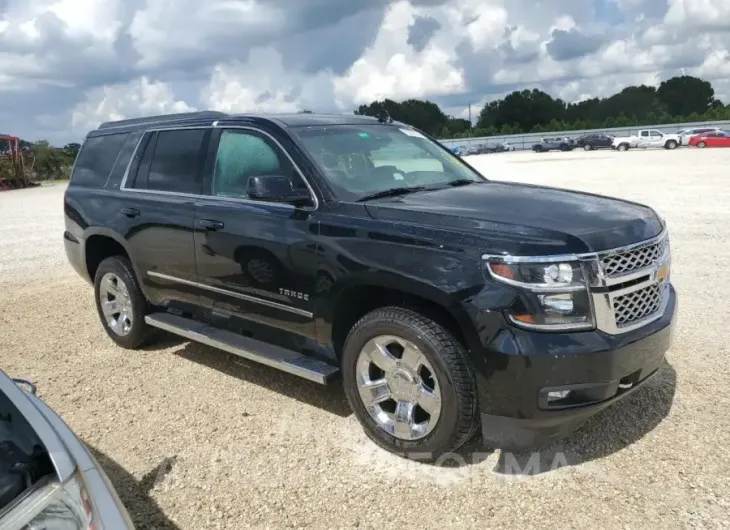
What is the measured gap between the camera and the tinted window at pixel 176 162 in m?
4.91

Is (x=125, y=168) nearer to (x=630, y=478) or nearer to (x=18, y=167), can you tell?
(x=630, y=478)

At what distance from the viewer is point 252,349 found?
434cm

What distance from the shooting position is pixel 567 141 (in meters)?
59.4

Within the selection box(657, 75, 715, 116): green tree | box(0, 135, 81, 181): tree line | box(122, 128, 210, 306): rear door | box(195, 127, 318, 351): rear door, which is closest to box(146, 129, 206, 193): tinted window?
box(122, 128, 210, 306): rear door

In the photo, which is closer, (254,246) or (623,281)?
(623,281)

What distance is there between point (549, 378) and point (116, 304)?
4177mm

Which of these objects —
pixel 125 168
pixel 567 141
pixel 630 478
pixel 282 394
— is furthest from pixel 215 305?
pixel 567 141

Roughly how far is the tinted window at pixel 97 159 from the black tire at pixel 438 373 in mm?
3313

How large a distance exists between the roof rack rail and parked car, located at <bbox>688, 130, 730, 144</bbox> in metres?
47.1

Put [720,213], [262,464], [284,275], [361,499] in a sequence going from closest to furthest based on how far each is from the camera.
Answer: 1. [361,499]
2. [262,464]
3. [284,275]
4. [720,213]

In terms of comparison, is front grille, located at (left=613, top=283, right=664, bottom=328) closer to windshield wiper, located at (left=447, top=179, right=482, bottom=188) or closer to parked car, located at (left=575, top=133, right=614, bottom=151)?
windshield wiper, located at (left=447, top=179, right=482, bottom=188)

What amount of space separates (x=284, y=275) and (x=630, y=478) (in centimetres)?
230

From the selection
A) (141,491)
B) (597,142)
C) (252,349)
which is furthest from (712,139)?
(141,491)

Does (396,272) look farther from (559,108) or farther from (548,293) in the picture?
(559,108)
